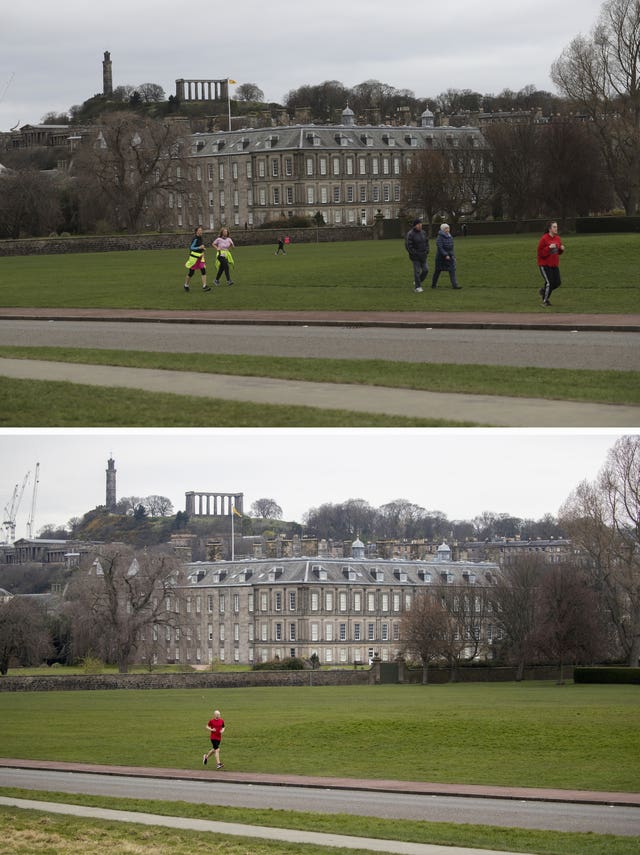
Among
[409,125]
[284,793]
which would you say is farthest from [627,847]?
[409,125]

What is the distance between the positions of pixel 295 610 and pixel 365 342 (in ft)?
A: 281

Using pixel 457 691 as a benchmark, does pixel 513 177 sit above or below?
above

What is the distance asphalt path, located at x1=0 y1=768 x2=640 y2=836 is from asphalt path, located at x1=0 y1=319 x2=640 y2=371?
8.36 meters

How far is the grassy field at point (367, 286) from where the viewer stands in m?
40.0

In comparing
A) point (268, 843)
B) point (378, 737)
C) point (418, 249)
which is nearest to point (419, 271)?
point (418, 249)

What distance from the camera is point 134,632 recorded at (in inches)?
3012

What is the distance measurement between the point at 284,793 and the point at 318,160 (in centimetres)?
15355

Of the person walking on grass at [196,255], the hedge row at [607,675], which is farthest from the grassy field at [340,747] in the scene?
the person walking on grass at [196,255]

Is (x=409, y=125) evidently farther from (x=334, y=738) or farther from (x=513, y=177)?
(x=334, y=738)

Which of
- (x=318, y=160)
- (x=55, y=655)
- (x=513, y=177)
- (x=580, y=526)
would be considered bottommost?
(x=55, y=655)

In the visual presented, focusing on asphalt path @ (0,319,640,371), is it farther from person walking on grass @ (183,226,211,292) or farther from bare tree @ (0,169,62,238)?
bare tree @ (0,169,62,238)

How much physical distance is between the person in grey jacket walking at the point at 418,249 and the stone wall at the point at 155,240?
160 ft

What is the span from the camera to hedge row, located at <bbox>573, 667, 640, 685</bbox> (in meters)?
61.7

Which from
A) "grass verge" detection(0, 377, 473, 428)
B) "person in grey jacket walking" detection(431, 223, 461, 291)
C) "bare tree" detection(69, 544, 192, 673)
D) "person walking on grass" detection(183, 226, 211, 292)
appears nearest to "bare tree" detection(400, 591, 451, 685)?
"bare tree" detection(69, 544, 192, 673)
